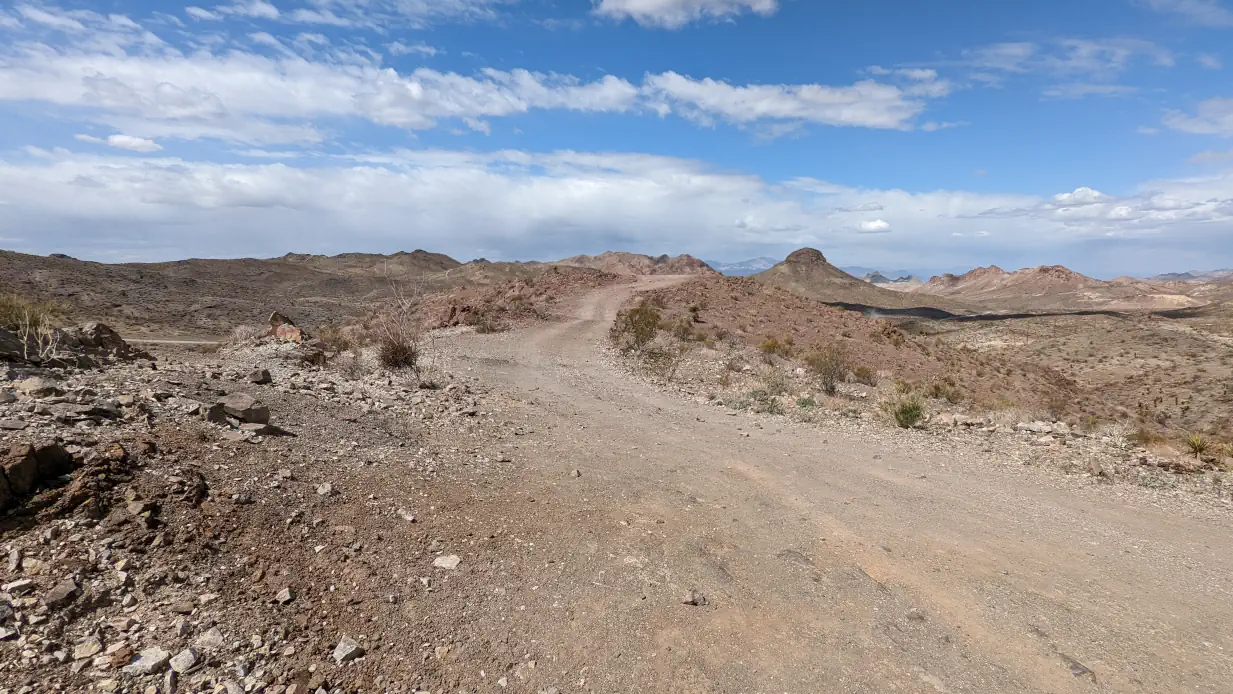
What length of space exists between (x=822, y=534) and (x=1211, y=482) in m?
6.19

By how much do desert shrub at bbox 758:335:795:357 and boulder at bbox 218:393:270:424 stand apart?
14881 mm

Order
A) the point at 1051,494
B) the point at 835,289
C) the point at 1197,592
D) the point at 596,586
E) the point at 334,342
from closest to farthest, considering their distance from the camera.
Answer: the point at 596,586
the point at 1197,592
the point at 1051,494
the point at 334,342
the point at 835,289

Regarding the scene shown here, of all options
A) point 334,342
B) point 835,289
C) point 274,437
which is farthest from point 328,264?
point 274,437

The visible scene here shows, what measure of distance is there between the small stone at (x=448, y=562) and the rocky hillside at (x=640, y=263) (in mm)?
85763

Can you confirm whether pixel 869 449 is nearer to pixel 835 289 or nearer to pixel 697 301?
pixel 697 301

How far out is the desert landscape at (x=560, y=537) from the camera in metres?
3.85

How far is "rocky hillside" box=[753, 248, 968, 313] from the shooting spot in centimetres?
11188

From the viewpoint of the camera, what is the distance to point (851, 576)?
5.38 meters

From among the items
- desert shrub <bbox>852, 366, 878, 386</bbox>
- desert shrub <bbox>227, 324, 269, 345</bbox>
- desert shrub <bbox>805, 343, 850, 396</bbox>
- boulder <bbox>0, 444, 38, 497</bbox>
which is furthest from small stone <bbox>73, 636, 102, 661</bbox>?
desert shrub <bbox>852, 366, 878, 386</bbox>

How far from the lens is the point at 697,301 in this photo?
2745cm

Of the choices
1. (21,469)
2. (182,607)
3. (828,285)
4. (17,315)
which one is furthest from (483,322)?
(828,285)

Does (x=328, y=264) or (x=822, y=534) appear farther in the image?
(x=328, y=264)

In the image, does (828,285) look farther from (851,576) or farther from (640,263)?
(851,576)

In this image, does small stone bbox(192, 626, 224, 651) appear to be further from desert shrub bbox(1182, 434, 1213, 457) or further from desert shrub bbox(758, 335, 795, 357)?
desert shrub bbox(758, 335, 795, 357)
